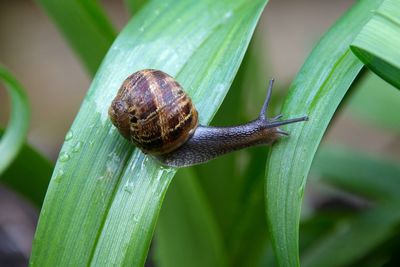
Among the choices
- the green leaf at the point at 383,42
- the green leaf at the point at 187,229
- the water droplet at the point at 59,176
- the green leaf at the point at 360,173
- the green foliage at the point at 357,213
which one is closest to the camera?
the green leaf at the point at 383,42

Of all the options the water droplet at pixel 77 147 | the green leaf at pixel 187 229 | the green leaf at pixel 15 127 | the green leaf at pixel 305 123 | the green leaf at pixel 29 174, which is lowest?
the green leaf at pixel 187 229

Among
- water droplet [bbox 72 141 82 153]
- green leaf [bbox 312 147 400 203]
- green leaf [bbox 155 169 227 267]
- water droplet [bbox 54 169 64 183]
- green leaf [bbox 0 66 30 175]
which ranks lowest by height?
green leaf [bbox 312 147 400 203]

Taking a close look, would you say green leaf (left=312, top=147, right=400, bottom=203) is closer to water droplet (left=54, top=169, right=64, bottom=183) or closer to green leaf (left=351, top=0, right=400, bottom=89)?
green leaf (left=351, top=0, right=400, bottom=89)

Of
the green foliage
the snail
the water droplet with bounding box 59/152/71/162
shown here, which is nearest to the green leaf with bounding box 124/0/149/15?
the snail

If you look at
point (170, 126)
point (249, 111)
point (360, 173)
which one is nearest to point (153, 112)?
point (170, 126)

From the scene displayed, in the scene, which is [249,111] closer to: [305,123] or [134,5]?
[134,5]

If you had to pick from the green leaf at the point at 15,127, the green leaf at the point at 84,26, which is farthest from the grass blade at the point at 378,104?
the green leaf at the point at 15,127

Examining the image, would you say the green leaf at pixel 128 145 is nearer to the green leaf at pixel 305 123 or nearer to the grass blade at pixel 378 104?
the green leaf at pixel 305 123
